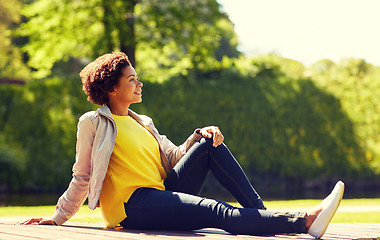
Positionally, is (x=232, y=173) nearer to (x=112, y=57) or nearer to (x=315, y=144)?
(x=112, y=57)

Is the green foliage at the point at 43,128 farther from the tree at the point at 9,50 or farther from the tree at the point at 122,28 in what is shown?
the tree at the point at 9,50

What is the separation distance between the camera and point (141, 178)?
11.9 feet

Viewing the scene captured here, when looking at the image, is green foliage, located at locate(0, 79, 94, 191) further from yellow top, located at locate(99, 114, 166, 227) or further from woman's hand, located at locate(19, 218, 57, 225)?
yellow top, located at locate(99, 114, 166, 227)

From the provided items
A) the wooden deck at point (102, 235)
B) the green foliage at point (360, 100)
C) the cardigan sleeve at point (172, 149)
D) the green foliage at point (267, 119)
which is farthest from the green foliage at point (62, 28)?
the wooden deck at point (102, 235)

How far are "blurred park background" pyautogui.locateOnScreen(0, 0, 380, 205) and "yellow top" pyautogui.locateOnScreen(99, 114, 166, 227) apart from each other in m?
11.2

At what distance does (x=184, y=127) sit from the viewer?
15.8m

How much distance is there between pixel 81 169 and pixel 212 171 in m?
0.87

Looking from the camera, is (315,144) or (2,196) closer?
(2,196)

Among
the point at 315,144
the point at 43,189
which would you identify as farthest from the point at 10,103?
the point at 315,144

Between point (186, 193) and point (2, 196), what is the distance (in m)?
11.4

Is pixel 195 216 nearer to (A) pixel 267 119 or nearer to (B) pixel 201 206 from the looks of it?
(B) pixel 201 206

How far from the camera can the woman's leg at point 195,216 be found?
3.27 meters

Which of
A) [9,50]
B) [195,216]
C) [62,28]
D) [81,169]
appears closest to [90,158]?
[81,169]

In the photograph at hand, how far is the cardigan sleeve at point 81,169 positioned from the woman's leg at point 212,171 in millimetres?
569
